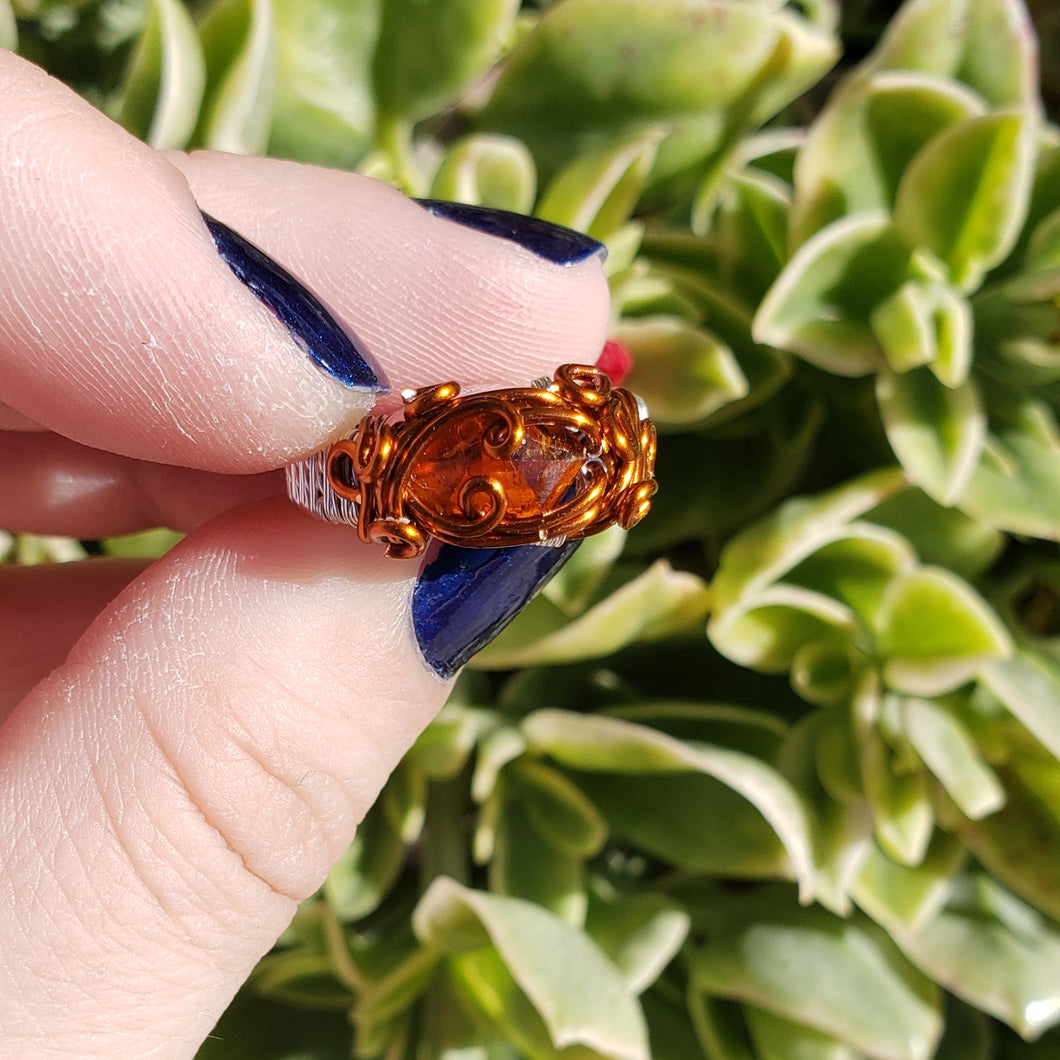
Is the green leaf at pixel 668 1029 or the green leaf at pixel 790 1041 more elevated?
the green leaf at pixel 790 1041

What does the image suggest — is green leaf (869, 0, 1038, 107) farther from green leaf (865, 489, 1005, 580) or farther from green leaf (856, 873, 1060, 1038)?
green leaf (856, 873, 1060, 1038)

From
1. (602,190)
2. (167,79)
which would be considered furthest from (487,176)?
(167,79)

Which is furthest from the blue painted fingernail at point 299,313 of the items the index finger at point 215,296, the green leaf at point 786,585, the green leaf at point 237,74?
the green leaf at point 786,585

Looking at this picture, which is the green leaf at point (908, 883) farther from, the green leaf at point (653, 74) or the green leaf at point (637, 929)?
the green leaf at point (653, 74)

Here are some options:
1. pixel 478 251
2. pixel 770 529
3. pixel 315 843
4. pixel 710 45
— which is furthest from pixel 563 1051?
pixel 710 45

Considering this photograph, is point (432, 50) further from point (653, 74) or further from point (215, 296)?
point (215, 296)

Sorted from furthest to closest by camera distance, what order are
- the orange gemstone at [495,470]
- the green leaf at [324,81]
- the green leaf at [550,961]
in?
the green leaf at [324,81] → the green leaf at [550,961] → the orange gemstone at [495,470]
